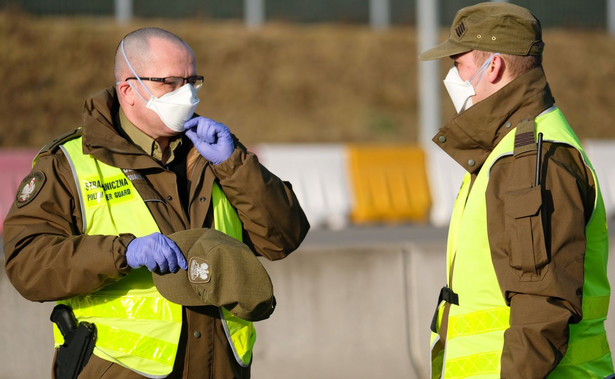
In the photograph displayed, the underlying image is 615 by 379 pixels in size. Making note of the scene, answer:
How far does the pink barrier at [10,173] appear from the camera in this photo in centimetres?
1271

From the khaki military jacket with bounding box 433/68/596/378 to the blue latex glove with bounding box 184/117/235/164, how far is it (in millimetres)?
1051

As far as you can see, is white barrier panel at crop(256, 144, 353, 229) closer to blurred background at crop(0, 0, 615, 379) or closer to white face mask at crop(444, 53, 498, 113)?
blurred background at crop(0, 0, 615, 379)

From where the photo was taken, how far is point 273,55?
26.2 metres

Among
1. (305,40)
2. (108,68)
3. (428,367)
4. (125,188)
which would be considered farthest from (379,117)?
(125,188)

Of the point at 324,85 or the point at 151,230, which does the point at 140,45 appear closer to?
the point at 151,230

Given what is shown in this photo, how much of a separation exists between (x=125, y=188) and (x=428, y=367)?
324 centimetres

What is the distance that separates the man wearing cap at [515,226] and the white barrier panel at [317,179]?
10.5m

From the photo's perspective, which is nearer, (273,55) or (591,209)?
(591,209)

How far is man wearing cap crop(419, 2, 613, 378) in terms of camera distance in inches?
118

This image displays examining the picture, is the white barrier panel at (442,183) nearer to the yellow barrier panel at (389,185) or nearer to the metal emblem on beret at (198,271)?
the yellow barrier panel at (389,185)

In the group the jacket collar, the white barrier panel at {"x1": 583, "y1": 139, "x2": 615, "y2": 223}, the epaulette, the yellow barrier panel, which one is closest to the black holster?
the epaulette

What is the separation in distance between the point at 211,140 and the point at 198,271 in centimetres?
59

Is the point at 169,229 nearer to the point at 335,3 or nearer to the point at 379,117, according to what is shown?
the point at 379,117

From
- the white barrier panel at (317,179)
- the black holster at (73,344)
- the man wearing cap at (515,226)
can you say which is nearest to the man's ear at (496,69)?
the man wearing cap at (515,226)
